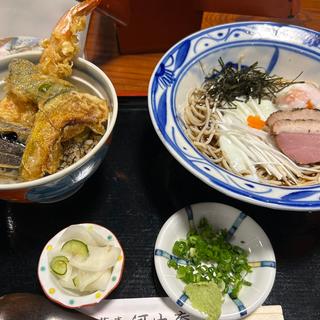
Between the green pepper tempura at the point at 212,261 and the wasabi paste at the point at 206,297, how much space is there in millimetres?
33

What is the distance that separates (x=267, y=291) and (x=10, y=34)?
6.05 feet

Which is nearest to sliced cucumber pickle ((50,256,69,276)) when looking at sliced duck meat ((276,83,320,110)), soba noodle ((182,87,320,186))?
soba noodle ((182,87,320,186))

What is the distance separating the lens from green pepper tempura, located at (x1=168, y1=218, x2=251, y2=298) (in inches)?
47.6

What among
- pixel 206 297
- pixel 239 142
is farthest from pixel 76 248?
pixel 239 142

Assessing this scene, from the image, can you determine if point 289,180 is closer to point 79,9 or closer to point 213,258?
point 213,258

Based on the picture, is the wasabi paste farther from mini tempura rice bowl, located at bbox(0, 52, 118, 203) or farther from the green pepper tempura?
mini tempura rice bowl, located at bbox(0, 52, 118, 203)

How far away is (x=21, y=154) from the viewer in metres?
1.26

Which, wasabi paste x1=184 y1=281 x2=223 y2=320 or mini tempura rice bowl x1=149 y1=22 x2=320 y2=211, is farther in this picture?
mini tempura rice bowl x1=149 y1=22 x2=320 y2=211

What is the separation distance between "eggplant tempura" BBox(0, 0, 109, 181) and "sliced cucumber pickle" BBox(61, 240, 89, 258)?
0.77 ft

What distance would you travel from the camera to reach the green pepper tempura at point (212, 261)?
47.6 inches

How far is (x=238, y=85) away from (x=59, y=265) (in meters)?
1.06

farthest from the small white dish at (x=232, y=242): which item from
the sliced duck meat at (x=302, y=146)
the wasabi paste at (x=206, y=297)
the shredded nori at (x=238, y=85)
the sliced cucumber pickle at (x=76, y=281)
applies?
the shredded nori at (x=238, y=85)

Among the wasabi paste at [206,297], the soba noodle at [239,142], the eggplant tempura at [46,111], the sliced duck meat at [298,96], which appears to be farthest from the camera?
the sliced duck meat at [298,96]

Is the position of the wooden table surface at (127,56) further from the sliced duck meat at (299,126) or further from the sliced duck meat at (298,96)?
Result: the sliced duck meat at (299,126)
